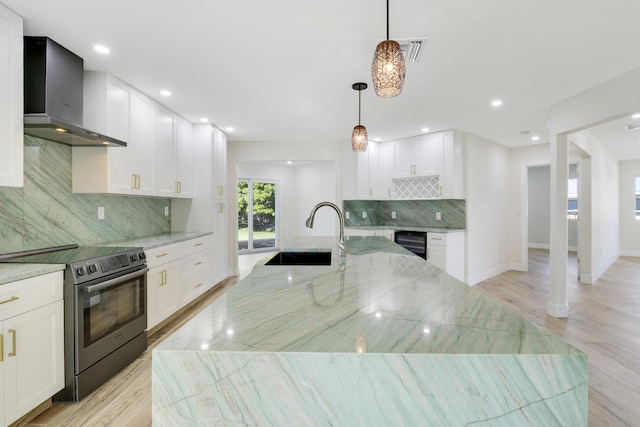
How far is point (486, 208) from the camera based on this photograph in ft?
17.8

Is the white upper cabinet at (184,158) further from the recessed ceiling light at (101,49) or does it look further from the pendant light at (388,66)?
the pendant light at (388,66)

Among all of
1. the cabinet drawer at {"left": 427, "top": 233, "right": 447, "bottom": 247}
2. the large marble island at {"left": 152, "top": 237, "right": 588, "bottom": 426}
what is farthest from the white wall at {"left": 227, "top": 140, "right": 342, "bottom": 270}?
the large marble island at {"left": 152, "top": 237, "right": 588, "bottom": 426}

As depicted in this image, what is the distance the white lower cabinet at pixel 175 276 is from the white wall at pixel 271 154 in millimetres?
1217

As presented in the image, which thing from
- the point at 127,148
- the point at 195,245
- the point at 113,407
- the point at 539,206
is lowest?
the point at 113,407

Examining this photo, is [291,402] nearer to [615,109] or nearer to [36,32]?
[36,32]

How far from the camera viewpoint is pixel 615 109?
2844mm

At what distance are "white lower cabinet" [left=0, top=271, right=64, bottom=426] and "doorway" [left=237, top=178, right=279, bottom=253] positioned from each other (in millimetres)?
6259

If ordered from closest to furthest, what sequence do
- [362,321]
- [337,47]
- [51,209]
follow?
[362,321], [337,47], [51,209]

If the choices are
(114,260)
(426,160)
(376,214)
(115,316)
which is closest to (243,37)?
(114,260)

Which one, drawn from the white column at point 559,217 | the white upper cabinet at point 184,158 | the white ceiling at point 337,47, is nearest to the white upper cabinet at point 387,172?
the white ceiling at point 337,47

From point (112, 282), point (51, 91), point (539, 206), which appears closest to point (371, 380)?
point (112, 282)

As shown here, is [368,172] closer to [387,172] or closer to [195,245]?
[387,172]

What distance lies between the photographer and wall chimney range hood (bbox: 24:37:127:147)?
2.13 m

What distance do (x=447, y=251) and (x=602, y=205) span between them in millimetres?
3835
